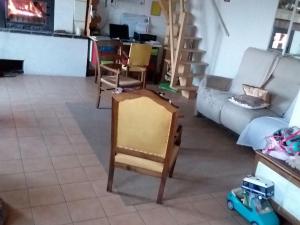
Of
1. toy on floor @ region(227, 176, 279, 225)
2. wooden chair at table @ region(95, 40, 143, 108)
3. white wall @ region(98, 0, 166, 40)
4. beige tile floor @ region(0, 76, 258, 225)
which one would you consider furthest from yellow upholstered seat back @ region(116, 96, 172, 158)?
white wall @ region(98, 0, 166, 40)

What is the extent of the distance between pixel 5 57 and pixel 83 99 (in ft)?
5.47

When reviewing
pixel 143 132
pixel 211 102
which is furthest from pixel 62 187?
pixel 211 102

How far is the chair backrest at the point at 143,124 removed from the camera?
6.25 feet

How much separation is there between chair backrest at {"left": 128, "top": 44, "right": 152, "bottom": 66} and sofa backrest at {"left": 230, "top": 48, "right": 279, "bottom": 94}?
1.24 m

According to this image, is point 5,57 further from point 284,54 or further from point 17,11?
point 284,54

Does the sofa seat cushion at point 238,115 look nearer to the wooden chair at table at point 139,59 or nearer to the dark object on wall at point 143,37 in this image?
the wooden chair at table at point 139,59

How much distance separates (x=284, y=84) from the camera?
346 cm

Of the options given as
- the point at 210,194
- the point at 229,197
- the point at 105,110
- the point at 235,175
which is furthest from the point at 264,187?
the point at 105,110

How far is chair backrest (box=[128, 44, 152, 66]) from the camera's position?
4.18 meters

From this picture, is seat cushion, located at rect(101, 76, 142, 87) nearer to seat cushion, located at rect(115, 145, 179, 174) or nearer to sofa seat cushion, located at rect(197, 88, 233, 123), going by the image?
sofa seat cushion, located at rect(197, 88, 233, 123)

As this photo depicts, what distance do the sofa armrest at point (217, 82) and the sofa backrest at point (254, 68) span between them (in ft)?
0.25

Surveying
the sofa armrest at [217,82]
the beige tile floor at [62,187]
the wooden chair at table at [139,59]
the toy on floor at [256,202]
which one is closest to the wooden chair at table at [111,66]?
the wooden chair at table at [139,59]

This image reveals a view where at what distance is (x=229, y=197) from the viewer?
227 cm

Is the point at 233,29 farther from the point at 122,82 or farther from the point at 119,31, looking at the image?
the point at 122,82
